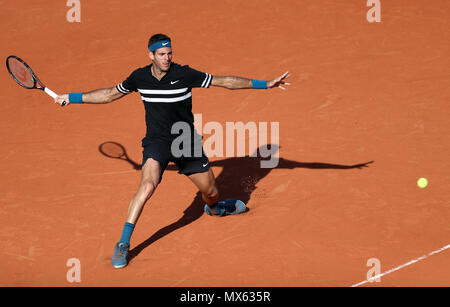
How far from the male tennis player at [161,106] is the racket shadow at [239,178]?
2.73ft

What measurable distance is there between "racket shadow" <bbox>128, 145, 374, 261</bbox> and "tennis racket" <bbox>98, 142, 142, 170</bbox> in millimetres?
1331

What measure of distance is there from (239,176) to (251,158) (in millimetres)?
563

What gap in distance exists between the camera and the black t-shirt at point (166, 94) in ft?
22.4

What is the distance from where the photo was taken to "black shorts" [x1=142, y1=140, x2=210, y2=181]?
6922 millimetres

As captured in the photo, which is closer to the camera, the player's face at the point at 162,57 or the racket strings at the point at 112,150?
the player's face at the point at 162,57

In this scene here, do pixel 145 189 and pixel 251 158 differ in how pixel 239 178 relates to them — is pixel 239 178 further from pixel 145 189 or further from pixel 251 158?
pixel 145 189

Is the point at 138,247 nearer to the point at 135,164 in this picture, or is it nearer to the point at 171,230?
the point at 171,230
